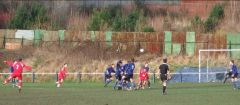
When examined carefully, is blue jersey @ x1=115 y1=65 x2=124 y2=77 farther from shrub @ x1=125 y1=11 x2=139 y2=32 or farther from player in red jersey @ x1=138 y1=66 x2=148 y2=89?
shrub @ x1=125 y1=11 x2=139 y2=32

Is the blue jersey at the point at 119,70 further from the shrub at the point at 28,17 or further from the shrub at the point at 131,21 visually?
the shrub at the point at 28,17

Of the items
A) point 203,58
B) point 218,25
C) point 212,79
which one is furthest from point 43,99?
point 218,25

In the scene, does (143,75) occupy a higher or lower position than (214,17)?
lower

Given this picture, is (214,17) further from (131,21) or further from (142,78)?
(142,78)

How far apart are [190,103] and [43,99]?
6.65 m

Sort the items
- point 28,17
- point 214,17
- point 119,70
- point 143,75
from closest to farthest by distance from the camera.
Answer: point 119,70 < point 143,75 < point 214,17 < point 28,17

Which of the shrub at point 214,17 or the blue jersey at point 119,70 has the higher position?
the shrub at point 214,17

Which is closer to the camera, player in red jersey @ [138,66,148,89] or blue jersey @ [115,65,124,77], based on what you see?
blue jersey @ [115,65,124,77]

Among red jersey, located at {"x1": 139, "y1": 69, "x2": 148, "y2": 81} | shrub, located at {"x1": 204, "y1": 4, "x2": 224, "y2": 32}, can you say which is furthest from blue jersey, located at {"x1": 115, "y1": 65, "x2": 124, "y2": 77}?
shrub, located at {"x1": 204, "y1": 4, "x2": 224, "y2": 32}

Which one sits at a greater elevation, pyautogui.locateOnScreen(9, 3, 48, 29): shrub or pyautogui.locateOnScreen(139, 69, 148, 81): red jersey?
pyautogui.locateOnScreen(9, 3, 48, 29): shrub

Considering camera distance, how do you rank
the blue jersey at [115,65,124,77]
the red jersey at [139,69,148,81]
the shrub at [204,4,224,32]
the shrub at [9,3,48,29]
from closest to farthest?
the blue jersey at [115,65,124,77], the red jersey at [139,69,148,81], the shrub at [204,4,224,32], the shrub at [9,3,48,29]

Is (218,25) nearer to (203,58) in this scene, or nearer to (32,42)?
(203,58)

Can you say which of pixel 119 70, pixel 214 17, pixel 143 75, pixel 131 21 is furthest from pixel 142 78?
pixel 214 17

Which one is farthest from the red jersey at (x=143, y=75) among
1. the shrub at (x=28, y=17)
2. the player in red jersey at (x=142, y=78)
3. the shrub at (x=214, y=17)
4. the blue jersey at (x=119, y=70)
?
the shrub at (x=28, y=17)
